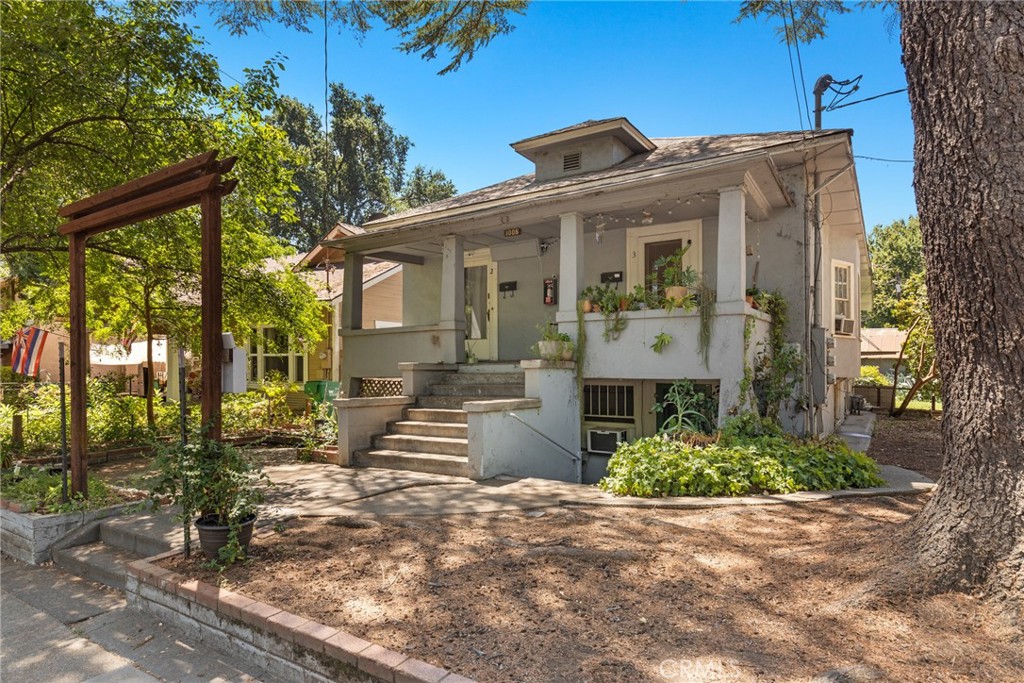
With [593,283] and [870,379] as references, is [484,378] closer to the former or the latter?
[593,283]

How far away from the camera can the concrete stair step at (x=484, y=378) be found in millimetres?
8641

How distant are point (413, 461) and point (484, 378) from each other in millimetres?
1982

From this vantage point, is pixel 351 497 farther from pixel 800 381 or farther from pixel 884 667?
pixel 800 381

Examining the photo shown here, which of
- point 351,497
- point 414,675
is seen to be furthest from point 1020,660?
point 351,497

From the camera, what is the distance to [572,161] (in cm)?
1077

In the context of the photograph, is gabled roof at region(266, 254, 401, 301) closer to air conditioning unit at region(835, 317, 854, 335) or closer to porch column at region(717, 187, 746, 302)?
porch column at region(717, 187, 746, 302)

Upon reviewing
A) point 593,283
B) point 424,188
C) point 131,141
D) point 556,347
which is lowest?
point 556,347

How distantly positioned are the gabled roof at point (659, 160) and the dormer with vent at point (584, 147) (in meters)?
0.20

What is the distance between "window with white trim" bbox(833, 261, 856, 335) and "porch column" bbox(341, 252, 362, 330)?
366 inches

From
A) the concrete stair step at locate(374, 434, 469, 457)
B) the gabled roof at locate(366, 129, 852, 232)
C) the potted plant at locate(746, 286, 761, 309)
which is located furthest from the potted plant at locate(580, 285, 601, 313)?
the concrete stair step at locate(374, 434, 469, 457)

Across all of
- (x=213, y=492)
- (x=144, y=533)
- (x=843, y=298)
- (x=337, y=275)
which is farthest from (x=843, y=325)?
(x=337, y=275)

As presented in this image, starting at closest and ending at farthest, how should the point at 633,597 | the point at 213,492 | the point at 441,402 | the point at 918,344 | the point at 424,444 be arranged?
the point at 633,597 → the point at 213,492 → the point at 424,444 → the point at 441,402 → the point at 918,344

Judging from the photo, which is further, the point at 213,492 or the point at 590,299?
the point at 590,299

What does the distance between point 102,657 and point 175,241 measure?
6.98m
